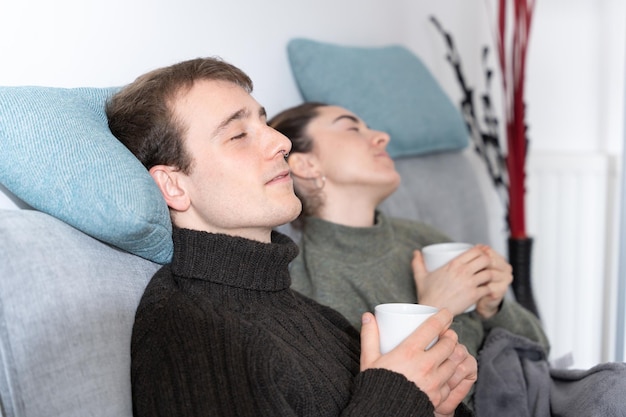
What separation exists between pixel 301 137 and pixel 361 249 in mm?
301

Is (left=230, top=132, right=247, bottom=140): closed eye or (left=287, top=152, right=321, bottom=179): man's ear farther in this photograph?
(left=287, top=152, right=321, bottom=179): man's ear

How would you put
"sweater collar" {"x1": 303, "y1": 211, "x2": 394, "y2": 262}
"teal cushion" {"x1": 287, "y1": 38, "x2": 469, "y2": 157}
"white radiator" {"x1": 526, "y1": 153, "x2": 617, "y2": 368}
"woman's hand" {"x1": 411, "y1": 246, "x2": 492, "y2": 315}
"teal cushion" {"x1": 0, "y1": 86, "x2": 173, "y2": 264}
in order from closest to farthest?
"teal cushion" {"x1": 0, "y1": 86, "x2": 173, "y2": 264} < "woman's hand" {"x1": 411, "y1": 246, "x2": 492, "y2": 315} < "sweater collar" {"x1": 303, "y1": 211, "x2": 394, "y2": 262} < "teal cushion" {"x1": 287, "y1": 38, "x2": 469, "y2": 157} < "white radiator" {"x1": 526, "y1": 153, "x2": 617, "y2": 368}

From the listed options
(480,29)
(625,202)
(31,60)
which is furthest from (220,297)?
(480,29)

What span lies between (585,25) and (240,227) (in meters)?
1.91

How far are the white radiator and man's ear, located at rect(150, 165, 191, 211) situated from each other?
5.72 ft

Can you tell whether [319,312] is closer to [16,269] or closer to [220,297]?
[220,297]

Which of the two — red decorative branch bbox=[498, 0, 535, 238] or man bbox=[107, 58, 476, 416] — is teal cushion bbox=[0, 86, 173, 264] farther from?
red decorative branch bbox=[498, 0, 535, 238]

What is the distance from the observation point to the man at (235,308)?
3.50ft

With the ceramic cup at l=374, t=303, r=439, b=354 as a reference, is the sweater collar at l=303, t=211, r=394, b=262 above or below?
below

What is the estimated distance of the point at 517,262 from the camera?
8.21 ft

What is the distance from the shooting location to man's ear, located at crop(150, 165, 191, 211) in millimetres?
1303

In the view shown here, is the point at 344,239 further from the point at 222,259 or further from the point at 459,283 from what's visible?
the point at 222,259

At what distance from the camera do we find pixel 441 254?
5.42 ft

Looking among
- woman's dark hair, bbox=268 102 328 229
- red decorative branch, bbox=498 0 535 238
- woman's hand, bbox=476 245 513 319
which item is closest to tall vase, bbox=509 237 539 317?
red decorative branch, bbox=498 0 535 238
